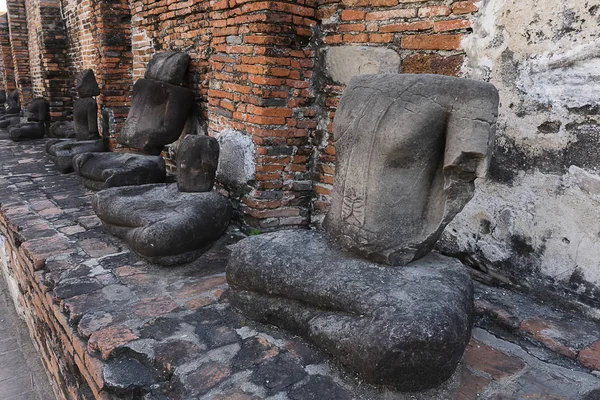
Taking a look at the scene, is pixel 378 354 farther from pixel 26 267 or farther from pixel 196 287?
pixel 26 267

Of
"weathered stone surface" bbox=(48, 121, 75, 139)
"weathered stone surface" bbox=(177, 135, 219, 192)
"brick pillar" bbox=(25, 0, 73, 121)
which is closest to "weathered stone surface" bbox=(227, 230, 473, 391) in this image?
"weathered stone surface" bbox=(177, 135, 219, 192)

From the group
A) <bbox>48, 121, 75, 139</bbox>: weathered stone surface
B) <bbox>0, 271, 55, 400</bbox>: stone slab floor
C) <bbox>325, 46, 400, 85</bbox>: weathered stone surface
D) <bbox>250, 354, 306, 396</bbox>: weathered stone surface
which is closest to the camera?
<bbox>250, 354, 306, 396</bbox>: weathered stone surface

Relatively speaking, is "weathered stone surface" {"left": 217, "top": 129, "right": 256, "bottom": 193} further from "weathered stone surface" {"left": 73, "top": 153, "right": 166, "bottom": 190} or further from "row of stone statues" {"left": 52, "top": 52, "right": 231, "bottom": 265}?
"weathered stone surface" {"left": 73, "top": 153, "right": 166, "bottom": 190}

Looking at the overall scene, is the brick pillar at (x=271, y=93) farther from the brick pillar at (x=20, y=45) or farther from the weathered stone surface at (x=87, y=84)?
the brick pillar at (x=20, y=45)

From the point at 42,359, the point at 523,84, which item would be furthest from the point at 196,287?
the point at 523,84

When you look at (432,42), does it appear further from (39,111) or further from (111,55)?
(39,111)

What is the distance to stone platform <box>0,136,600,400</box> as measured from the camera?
1.90 meters

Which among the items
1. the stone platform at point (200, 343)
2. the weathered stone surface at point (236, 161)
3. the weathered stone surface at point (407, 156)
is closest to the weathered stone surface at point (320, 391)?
the stone platform at point (200, 343)

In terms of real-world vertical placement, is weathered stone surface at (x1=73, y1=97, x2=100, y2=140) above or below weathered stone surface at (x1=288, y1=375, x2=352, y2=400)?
above

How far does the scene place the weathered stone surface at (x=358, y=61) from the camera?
122 inches

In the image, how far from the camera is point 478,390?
188 cm

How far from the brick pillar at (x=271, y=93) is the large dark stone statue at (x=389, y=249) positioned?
3.91 feet

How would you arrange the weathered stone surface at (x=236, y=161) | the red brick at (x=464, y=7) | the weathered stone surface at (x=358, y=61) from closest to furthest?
1. the red brick at (x=464, y=7)
2. the weathered stone surface at (x=358, y=61)
3. the weathered stone surface at (x=236, y=161)

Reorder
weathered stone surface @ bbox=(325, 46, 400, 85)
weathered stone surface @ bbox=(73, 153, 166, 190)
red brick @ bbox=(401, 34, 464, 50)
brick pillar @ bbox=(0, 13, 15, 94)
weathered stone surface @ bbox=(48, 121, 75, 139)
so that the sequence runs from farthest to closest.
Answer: brick pillar @ bbox=(0, 13, 15, 94)
weathered stone surface @ bbox=(48, 121, 75, 139)
weathered stone surface @ bbox=(73, 153, 166, 190)
weathered stone surface @ bbox=(325, 46, 400, 85)
red brick @ bbox=(401, 34, 464, 50)
